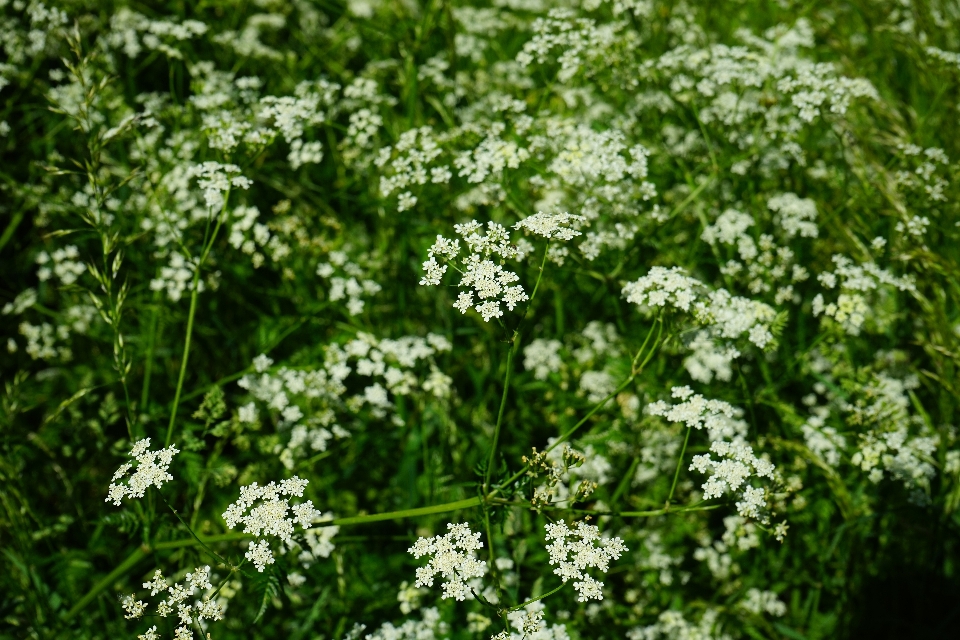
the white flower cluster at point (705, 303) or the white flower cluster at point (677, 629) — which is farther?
the white flower cluster at point (677, 629)

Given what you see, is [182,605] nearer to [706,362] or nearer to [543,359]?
[543,359]

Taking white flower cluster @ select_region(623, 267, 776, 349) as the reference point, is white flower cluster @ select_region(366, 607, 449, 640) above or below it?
below

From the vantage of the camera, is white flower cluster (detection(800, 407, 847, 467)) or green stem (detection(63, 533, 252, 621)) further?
white flower cluster (detection(800, 407, 847, 467))

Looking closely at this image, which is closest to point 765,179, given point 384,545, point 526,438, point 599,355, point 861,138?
point 861,138

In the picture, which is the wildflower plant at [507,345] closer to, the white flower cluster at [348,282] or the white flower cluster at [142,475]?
the white flower cluster at [348,282]

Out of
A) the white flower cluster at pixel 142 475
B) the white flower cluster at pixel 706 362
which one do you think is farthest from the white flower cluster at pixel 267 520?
the white flower cluster at pixel 706 362

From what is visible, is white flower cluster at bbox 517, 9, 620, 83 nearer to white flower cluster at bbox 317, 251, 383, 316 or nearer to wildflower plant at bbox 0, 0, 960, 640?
wildflower plant at bbox 0, 0, 960, 640

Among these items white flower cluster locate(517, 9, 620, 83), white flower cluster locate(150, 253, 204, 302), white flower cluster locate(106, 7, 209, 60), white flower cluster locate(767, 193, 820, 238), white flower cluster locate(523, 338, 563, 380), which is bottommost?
white flower cluster locate(523, 338, 563, 380)

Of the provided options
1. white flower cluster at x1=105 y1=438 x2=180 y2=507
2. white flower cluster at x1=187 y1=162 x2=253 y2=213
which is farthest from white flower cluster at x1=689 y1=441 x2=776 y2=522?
white flower cluster at x1=187 y1=162 x2=253 y2=213
